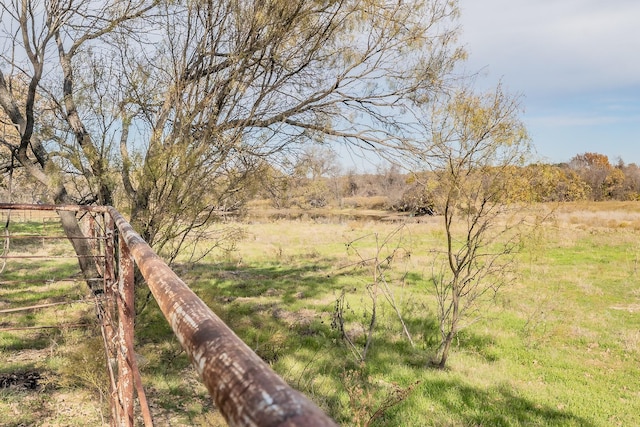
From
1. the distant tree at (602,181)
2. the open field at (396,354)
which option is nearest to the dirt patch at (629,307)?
the open field at (396,354)

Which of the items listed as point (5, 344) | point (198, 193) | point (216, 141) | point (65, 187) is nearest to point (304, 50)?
point (216, 141)

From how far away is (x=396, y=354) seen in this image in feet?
Result: 20.5

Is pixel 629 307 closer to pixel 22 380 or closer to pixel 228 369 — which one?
pixel 22 380

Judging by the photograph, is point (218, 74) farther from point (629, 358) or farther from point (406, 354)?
point (629, 358)

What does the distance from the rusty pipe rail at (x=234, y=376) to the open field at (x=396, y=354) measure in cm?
312

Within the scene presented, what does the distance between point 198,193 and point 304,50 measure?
264 centimetres

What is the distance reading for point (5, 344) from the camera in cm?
558

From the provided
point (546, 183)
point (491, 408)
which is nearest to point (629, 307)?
point (546, 183)

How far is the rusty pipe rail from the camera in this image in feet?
1.39

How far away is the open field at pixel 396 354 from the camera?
443cm

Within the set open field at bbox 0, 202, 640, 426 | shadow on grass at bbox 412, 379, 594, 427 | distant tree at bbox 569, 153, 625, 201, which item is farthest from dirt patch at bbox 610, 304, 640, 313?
distant tree at bbox 569, 153, 625, 201

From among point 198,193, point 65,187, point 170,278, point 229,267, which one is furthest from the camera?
point 229,267

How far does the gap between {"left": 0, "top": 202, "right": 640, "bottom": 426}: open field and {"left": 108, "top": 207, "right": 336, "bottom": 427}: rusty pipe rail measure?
3.12 meters

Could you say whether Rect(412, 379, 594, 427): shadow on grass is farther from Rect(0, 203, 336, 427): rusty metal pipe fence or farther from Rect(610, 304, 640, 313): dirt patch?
Rect(610, 304, 640, 313): dirt patch
